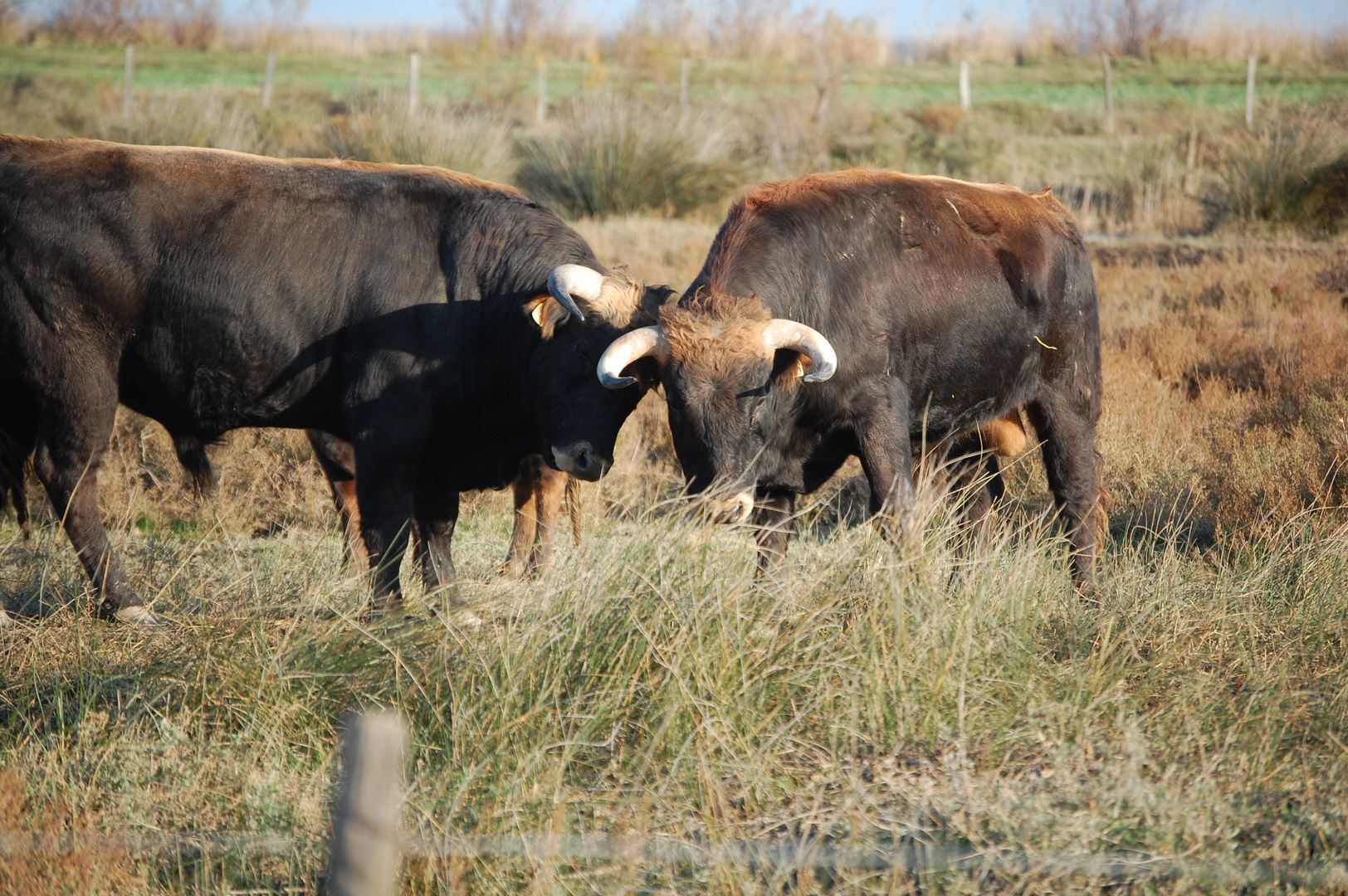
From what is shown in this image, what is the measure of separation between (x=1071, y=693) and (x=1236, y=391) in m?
6.02

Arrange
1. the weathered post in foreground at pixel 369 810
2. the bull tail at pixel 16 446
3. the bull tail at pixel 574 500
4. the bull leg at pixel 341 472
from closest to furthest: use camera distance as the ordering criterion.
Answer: the weathered post in foreground at pixel 369 810
the bull tail at pixel 16 446
the bull leg at pixel 341 472
the bull tail at pixel 574 500

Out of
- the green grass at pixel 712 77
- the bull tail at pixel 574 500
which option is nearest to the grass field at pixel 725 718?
the bull tail at pixel 574 500

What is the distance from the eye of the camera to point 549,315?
506 centimetres

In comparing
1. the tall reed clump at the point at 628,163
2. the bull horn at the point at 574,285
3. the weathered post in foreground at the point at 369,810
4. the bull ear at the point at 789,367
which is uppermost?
the tall reed clump at the point at 628,163

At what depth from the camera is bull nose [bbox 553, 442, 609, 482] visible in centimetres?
489

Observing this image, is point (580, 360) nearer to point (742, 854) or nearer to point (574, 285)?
point (574, 285)

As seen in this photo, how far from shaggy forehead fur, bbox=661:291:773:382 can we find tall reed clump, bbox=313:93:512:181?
1122cm

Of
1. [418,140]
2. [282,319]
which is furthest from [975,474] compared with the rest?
[418,140]

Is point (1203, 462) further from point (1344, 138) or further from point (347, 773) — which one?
point (1344, 138)

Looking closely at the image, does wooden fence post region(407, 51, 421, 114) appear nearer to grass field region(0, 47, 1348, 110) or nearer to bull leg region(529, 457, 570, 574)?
grass field region(0, 47, 1348, 110)

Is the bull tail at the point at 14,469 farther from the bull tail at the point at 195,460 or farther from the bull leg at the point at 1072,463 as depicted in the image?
the bull leg at the point at 1072,463

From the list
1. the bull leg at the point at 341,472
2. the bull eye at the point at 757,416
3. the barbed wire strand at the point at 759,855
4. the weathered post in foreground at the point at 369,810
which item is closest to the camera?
the weathered post in foreground at the point at 369,810

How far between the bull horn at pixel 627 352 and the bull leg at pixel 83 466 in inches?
88.8

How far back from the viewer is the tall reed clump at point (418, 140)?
1588cm
